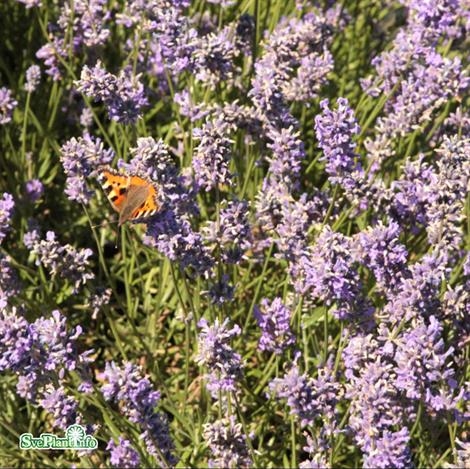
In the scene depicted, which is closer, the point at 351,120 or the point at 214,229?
the point at 351,120

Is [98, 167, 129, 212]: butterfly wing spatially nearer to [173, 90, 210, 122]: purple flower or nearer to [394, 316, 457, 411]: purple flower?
[173, 90, 210, 122]: purple flower

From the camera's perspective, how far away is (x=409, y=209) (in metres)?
2.30

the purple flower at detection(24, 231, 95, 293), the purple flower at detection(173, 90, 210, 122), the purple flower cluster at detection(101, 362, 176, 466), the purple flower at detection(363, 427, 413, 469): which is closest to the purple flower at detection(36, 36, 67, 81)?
the purple flower at detection(173, 90, 210, 122)

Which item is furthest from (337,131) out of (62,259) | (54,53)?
(54,53)

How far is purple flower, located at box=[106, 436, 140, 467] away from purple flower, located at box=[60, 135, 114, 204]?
0.72 m

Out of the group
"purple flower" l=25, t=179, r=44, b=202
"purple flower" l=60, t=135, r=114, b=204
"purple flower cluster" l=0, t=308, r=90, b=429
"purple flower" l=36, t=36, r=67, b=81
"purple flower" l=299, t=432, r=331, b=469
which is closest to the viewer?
"purple flower cluster" l=0, t=308, r=90, b=429

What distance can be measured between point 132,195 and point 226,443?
29.2 inches

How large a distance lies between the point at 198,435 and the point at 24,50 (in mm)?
1999

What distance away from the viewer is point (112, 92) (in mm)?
2264

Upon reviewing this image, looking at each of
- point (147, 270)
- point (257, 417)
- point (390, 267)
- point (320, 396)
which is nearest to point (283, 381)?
point (320, 396)

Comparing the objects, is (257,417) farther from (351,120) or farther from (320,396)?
(351,120)

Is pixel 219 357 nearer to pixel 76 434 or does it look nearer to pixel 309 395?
pixel 309 395

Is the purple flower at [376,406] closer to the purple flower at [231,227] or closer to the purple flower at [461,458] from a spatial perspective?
the purple flower at [461,458]

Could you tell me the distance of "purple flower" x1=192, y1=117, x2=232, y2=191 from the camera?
6.83ft
